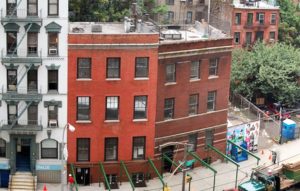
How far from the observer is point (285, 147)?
7569cm

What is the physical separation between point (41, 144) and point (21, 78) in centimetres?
670

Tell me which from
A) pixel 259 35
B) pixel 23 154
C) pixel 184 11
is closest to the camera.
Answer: pixel 23 154

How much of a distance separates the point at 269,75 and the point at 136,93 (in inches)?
1096

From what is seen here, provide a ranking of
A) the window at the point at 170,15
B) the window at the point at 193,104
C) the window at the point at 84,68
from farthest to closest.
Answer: the window at the point at 170,15 → the window at the point at 193,104 → the window at the point at 84,68

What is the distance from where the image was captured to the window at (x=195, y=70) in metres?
65.4

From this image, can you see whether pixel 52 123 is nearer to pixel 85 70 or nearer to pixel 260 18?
pixel 85 70

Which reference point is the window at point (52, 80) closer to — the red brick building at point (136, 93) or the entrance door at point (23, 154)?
the red brick building at point (136, 93)

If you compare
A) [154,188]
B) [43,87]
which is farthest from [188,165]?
[43,87]

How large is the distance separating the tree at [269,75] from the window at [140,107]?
26225mm

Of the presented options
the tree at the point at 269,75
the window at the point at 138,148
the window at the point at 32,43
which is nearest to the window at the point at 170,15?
the tree at the point at 269,75

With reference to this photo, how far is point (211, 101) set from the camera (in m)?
68.1

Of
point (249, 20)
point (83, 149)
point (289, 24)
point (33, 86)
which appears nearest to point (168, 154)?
point (83, 149)

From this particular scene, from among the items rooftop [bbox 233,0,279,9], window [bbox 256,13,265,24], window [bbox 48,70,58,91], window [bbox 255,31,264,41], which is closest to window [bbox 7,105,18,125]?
window [bbox 48,70,58,91]

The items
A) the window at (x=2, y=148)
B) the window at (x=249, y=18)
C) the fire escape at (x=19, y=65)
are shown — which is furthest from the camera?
the window at (x=249, y=18)
